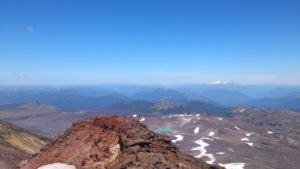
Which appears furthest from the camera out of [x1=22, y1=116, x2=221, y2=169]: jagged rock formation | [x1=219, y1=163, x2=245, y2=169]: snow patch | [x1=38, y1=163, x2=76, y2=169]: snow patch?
[x1=219, y1=163, x2=245, y2=169]: snow patch

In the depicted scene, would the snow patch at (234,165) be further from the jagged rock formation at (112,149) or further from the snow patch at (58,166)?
the snow patch at (58,166)

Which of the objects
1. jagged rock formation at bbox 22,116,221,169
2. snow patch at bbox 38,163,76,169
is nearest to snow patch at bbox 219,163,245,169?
jagged rock formation at bbox 22,116,221,169

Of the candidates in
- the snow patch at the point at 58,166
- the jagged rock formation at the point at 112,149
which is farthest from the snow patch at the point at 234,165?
the snow patch at the point at 58,166

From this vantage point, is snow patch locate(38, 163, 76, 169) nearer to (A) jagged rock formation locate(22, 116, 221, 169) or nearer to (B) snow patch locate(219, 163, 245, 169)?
(A) jagged rock formation locate(22, 116, 221, 169)

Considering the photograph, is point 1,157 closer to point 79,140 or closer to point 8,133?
point 79,140

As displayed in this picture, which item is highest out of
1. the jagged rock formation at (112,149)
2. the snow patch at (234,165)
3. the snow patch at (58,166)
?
the jagged rock formation at (112,149)

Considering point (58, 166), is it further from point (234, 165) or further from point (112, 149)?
point (234, 165)

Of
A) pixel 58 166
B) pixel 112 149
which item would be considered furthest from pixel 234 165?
pixel 58 166

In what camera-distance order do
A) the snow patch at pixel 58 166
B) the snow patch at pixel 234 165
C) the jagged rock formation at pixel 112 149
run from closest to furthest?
the jagged rock formation at pixel 112 149 → the snow patch at pixel 58 166 → the snow patch at pixel 234 165
